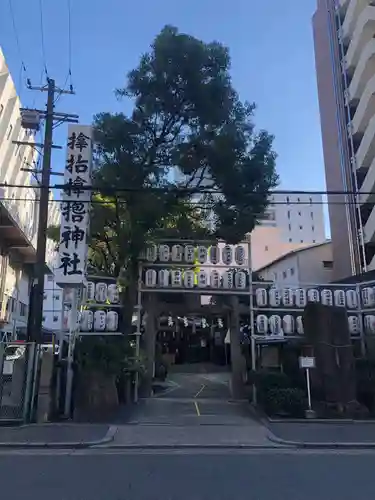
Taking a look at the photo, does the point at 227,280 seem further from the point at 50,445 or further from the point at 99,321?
the point at 50,445

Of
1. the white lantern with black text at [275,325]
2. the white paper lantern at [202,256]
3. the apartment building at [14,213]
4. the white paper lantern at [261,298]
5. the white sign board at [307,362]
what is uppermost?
the apartment building at [14,213]

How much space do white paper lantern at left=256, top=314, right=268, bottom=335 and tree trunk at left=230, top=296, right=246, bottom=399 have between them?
1.45 meters

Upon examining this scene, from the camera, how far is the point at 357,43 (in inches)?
1211

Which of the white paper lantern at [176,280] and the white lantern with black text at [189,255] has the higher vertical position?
the white lantern with black text at [189,255]

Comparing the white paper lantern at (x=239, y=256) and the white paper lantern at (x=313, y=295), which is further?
the white paper lantern at (x=239, y=256)

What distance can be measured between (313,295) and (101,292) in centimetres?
739

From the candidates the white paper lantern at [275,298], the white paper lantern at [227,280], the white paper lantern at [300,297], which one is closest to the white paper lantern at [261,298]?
the white paper lantern at [275,298]

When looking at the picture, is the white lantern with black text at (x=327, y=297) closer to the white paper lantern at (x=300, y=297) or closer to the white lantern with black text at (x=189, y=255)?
the white paper lantern at (x=300, y=297)

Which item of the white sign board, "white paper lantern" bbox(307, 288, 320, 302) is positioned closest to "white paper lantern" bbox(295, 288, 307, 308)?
"white paper lantern" bbox(307, 288, 320, 302)

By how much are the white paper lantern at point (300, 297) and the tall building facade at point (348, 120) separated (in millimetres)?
12250

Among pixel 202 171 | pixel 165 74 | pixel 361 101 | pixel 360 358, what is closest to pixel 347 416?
pixel 360 358

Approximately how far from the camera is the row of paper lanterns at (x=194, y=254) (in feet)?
54.7

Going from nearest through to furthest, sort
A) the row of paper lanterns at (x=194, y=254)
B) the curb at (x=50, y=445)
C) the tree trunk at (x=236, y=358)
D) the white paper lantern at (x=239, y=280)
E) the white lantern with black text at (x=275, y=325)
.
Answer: the curb at (x=50, y=445)
the white lantern with black text at (x=275, y=325)
the row of paper lanterns at (x=194, y=254)
the white paper lantern at (x=239, y=280)
the tree trunk at (x=236, y=358)

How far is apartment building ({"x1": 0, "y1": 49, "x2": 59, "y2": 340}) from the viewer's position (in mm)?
27078
